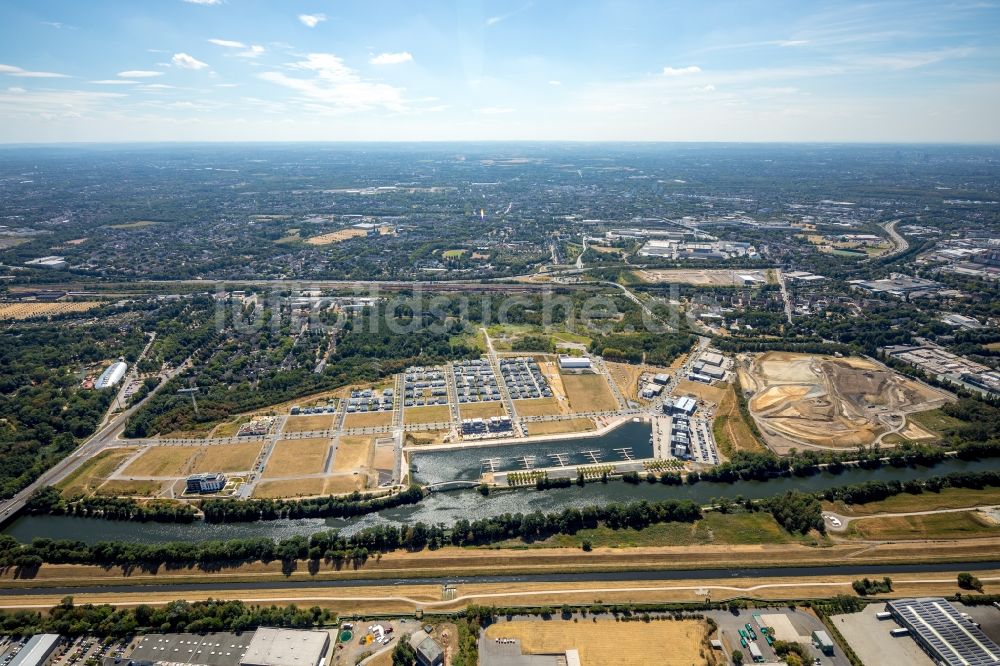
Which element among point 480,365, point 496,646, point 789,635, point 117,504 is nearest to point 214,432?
point 117,504

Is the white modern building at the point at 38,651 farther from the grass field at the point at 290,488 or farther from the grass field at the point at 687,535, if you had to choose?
the grass field at the point at 687,535

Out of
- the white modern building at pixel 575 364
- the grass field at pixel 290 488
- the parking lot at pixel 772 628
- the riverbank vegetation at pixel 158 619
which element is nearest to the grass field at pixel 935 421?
the parking lot at pixel 772 628

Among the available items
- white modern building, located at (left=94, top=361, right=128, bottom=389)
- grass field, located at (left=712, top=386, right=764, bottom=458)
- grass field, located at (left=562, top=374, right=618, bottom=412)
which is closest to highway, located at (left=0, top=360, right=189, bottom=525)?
white modern building, located at (left=94, top=361, right=128, bottom=389)

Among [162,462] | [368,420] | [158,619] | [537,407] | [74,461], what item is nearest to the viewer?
[158,619]

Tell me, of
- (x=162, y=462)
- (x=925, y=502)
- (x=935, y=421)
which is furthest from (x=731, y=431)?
(x=162, y=462)

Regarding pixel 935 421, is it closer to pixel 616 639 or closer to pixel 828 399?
pixel 828 399

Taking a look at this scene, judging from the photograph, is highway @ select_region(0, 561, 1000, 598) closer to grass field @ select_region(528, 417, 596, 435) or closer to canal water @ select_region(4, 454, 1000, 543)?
canal water @ select_region(4, 454, 1000, 543)

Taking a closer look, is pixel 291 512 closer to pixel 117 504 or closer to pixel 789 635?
pixel 117 504
